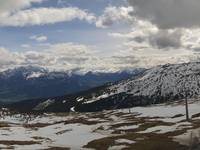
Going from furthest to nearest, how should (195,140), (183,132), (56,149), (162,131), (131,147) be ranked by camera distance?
(162,131) < (183,132) < (56,149) < (131,147) < (195,140)

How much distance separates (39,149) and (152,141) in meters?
19.3

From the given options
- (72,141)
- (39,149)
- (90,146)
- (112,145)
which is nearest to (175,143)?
(112,145)

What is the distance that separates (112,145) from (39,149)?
494 inches

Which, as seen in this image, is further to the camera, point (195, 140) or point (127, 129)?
point (127, 129)

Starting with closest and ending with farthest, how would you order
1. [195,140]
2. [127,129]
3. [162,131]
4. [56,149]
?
[195,140]
[56,149]
[162,131]
[127,129]

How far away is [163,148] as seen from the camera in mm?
58625

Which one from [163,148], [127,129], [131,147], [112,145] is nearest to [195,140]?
[163,148]

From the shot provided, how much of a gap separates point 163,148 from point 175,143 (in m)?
4.07

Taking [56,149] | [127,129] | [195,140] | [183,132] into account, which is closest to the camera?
[195,140]

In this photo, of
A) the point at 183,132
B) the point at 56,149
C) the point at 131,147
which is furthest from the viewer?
the point at 183,132

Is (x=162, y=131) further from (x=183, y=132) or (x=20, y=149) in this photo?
(x=20, y=149)

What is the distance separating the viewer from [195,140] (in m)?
56.0

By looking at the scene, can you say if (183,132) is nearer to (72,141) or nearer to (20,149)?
(72,141)

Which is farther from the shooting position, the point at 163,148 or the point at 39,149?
the point at 39,149
